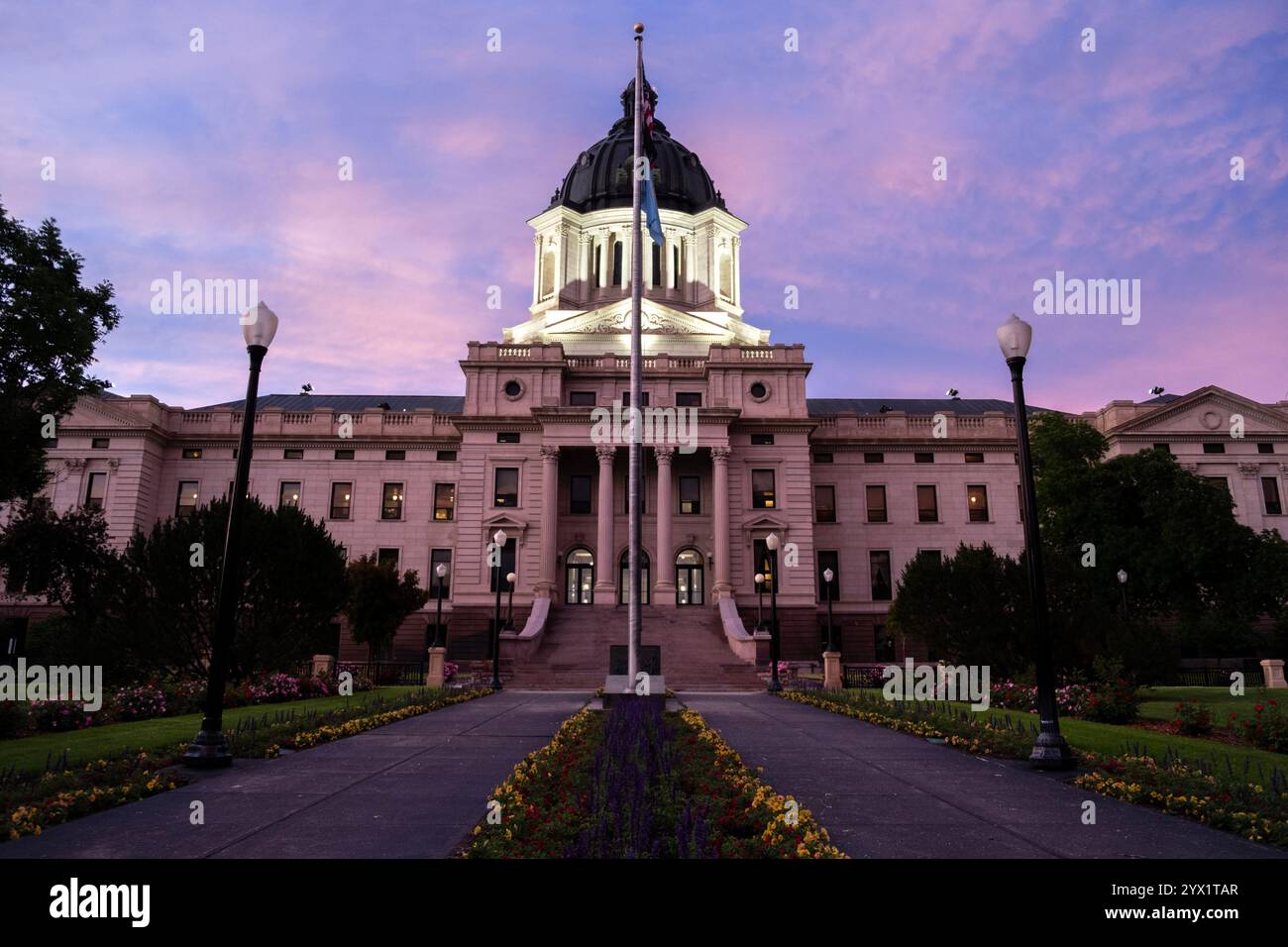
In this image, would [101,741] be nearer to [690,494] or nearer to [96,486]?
[690,494]

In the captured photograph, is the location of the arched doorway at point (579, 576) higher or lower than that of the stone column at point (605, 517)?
lower

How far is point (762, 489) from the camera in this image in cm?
4994

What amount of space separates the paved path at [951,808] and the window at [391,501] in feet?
145

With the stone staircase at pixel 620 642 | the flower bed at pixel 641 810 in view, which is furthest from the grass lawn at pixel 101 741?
the stone staircase at pixel 620 642

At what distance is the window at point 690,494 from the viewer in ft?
164

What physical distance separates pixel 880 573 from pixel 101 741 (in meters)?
47.1

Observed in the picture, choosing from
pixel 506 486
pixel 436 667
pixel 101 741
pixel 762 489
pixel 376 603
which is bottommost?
pixel 436 667

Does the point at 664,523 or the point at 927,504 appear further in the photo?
the point at 927,504

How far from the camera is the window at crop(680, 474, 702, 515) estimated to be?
4988 centimetres

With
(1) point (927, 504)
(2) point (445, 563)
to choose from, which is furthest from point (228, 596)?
(1) point (927, 504)

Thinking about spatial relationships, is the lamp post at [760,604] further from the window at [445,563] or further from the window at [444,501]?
the window at [444,501]

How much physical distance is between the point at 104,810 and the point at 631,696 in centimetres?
1288

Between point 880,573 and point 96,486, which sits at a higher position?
point 96,486

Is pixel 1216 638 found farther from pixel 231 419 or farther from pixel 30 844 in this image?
pixel 231 419
